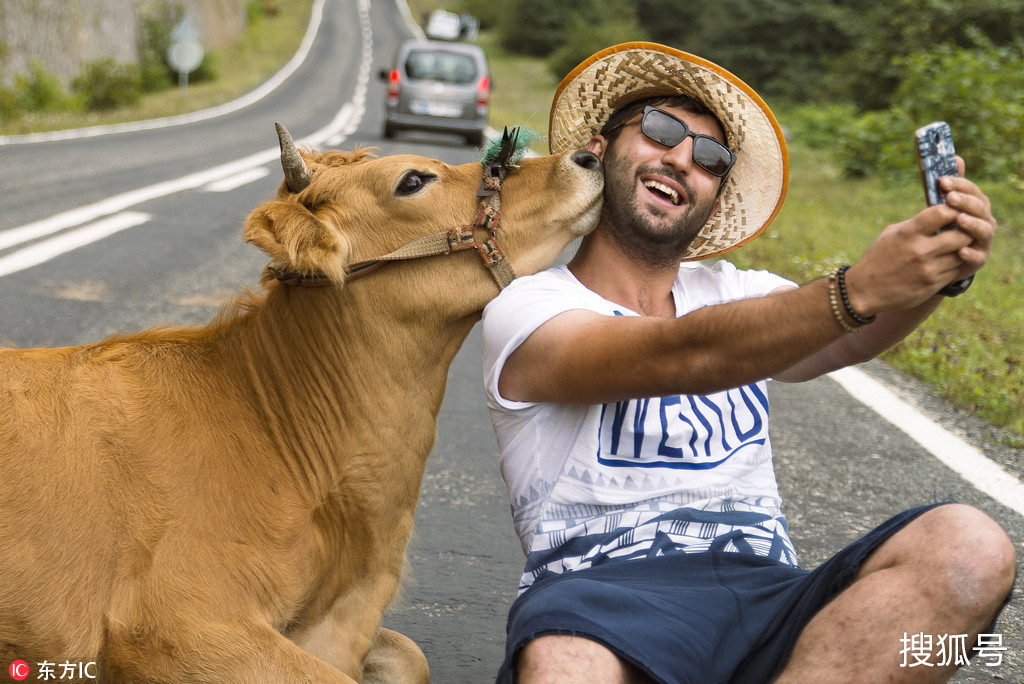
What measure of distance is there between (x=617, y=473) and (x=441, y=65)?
22154 millimetres

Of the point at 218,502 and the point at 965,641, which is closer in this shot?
the point at 965,641

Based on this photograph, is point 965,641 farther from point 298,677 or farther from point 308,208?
point 308,208

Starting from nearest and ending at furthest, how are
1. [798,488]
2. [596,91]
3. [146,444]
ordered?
[146,444], [596,91], [798,488]

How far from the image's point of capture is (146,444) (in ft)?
8.96

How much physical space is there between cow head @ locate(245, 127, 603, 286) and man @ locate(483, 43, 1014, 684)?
13 centimetres

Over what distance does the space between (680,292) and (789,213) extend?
1016 centimetres

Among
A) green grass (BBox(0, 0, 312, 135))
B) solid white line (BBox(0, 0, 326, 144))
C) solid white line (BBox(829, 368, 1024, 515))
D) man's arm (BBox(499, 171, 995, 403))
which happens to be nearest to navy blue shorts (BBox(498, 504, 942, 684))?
man's arm (BBox(499, 171, 995, 403))

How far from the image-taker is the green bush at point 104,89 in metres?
29.0

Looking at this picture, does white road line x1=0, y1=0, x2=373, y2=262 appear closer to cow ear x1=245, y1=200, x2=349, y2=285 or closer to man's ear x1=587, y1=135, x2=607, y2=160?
man's ear x1=587, y1=135, x2=607, y2=160

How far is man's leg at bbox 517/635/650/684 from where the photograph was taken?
235 cm

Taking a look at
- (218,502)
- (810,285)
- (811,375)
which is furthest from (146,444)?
(811,375)

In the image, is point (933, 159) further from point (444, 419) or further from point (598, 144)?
point (444, 419)

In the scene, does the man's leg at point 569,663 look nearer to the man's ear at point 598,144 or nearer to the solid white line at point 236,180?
the man's ear at point 598,144

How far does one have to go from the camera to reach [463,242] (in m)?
3.07
